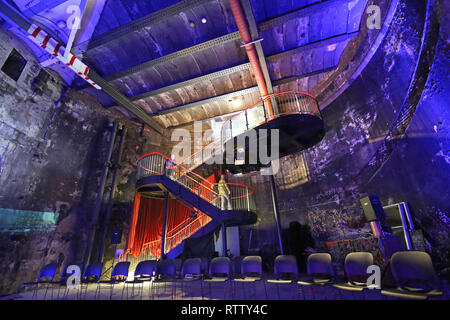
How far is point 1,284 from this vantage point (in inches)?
242

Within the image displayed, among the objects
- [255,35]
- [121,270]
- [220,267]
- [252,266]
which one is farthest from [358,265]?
[255,35]

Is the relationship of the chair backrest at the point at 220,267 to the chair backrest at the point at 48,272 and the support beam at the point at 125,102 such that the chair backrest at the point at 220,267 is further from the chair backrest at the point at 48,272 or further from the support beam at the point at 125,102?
the support beam at the point at 125,102

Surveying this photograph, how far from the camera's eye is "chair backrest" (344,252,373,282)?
151 inches

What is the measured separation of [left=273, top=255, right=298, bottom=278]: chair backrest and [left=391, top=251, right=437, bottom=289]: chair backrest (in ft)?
6.27

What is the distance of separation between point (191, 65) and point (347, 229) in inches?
378

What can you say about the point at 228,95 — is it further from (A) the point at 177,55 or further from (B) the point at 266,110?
(A) the point at 177,55

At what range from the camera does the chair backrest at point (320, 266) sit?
4.28 meters

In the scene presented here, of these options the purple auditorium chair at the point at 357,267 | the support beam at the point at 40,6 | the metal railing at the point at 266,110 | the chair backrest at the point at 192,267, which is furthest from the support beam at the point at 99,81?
the purple auditorium chair at the point at 357,267

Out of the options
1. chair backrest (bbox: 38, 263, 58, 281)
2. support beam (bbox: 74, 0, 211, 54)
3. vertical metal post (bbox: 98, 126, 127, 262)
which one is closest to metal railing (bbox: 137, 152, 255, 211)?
vertical metal post (bbox: 98, 126, 127, 262)

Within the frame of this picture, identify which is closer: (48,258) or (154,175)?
(48,258)

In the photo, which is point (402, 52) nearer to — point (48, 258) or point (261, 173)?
point (261, 173)

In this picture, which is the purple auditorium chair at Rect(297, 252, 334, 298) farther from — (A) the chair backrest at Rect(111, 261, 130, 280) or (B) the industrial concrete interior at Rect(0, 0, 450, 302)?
(A) the chair backrest at Rect(111, 261, 130, 280)

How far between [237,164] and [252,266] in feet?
18.3
